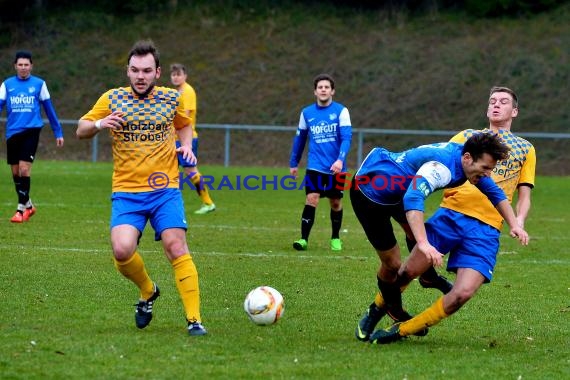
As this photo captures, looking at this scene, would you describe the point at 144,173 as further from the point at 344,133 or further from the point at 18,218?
the point at 18,218

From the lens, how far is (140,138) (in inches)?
272

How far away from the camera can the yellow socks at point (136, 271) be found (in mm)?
6766

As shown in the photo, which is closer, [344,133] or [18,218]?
[344,133]

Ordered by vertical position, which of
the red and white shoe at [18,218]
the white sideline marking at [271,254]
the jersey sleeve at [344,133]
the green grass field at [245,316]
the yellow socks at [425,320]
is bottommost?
the red and white shoe at [18,218]

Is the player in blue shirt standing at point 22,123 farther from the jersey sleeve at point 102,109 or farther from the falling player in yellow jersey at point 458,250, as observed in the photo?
the falling player in yellow jersey at point 458,250

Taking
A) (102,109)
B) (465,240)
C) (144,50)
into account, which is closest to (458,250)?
(465,240)

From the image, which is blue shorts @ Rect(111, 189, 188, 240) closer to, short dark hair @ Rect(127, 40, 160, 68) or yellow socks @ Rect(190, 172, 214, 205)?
short dark hair @ Rect(127, 40, 160, 68)

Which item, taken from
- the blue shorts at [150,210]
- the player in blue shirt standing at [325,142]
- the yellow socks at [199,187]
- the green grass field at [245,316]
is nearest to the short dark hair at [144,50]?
the blue shorts at [150,210]

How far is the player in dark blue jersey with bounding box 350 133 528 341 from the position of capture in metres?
6.07

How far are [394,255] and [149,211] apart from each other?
1.71m

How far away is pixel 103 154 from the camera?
31.6 m

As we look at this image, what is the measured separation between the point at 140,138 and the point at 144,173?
0.25 metres

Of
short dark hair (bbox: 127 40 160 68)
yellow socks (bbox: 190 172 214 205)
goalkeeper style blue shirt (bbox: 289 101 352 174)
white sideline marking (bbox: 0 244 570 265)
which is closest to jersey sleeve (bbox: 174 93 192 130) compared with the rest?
short dark hair (bbox: 127 40 160 68)

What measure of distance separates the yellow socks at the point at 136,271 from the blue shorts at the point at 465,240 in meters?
1.95
